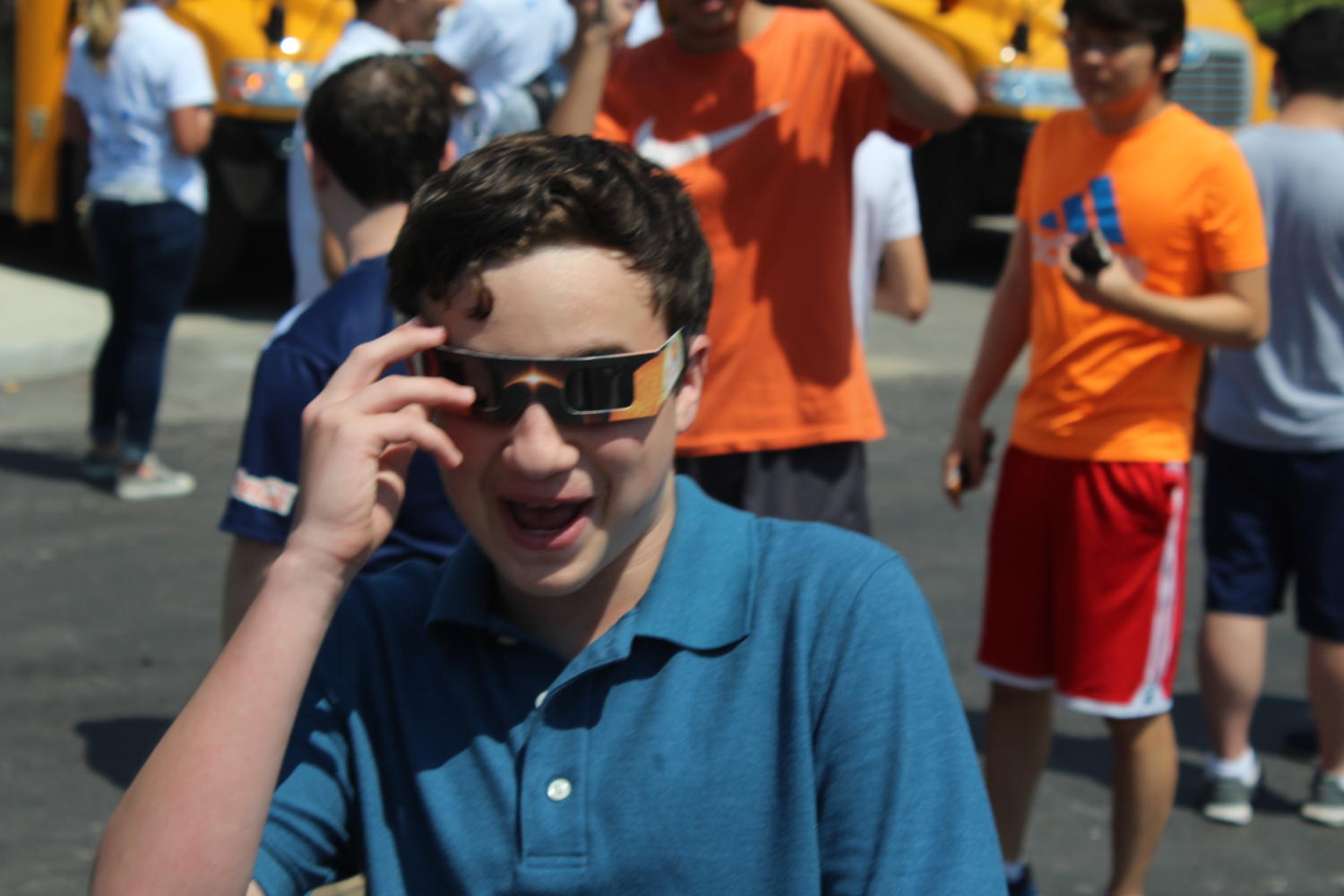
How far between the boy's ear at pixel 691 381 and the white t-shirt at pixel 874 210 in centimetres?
201

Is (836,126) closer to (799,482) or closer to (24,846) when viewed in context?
(799,482)

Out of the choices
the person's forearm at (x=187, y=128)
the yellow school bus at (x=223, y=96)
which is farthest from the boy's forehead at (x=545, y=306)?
the yellow school bus at (x=223, y=96)

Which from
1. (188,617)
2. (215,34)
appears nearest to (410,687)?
(188,617)

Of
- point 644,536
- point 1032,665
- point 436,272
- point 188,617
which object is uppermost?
point 436,272

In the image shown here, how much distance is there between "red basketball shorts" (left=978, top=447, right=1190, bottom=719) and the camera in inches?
143

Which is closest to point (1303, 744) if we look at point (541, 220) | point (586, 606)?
point (586, 606)

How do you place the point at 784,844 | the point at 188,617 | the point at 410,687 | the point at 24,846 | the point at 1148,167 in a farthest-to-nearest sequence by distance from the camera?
the point at 188,617 → the point at 24,846 → the point at 1148,167 → the point at 410,687 → the point at 784,844

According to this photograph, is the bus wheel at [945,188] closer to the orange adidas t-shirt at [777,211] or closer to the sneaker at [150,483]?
the sneaker at [150,483]

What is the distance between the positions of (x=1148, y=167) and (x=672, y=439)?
209cm

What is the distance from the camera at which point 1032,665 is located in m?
3.75

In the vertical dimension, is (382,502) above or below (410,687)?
above

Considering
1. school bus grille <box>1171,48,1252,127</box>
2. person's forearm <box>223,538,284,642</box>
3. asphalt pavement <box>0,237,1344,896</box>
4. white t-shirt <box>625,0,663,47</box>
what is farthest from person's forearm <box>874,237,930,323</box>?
school bus grille <box>1171,48,1252,127</box>

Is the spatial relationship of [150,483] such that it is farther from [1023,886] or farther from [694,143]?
[1023,886]

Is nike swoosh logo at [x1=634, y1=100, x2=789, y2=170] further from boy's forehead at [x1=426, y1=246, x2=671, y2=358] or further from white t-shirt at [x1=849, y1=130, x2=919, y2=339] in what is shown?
boy's forehead at [x1=426, y1=246, x2=671, y2=358]
